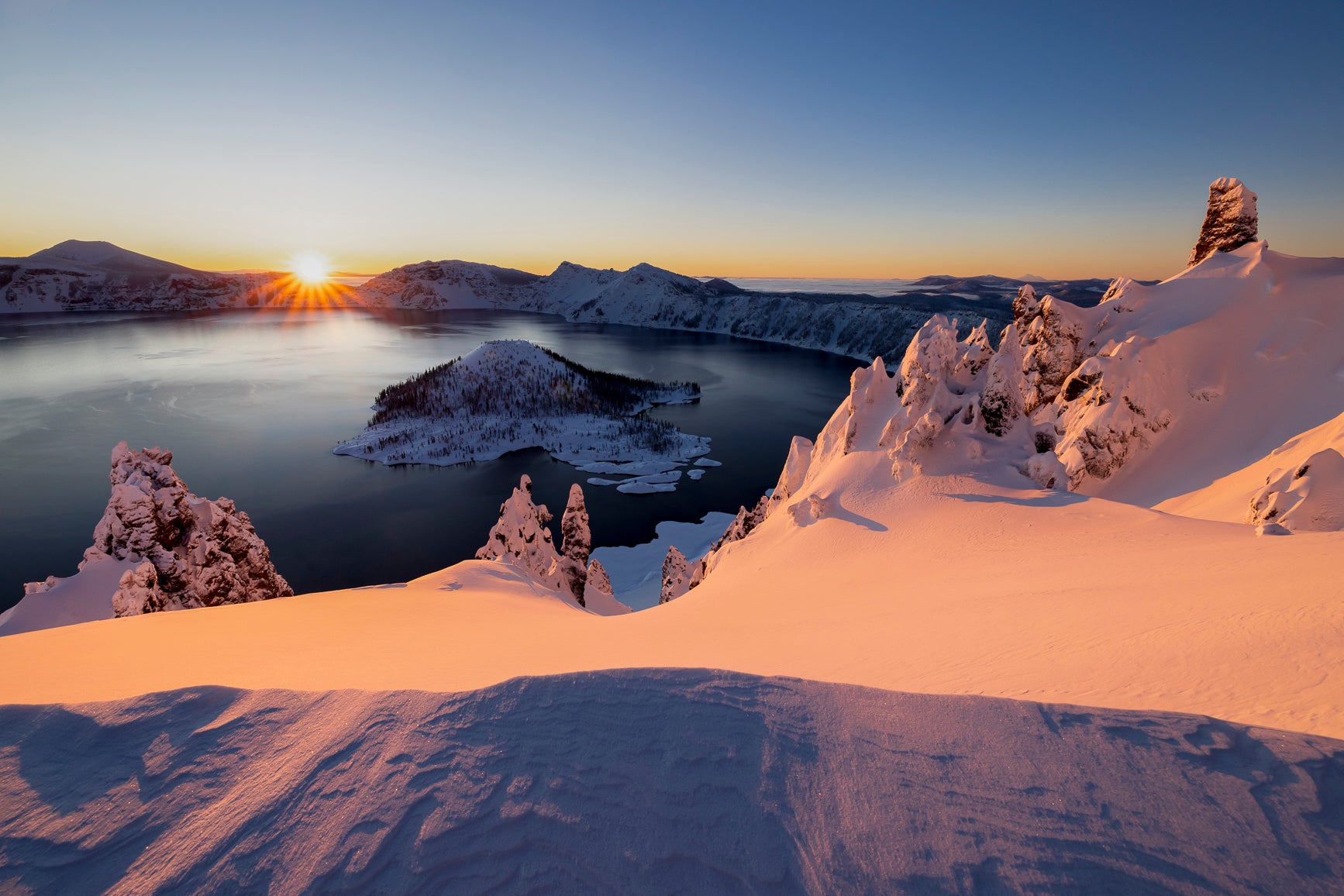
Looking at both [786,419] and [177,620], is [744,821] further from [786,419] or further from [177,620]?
[786,419]

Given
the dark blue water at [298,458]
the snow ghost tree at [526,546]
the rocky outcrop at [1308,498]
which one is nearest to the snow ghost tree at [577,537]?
the snow ghost tree at [526,546]

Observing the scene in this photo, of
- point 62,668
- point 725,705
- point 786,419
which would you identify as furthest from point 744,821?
point 786,419

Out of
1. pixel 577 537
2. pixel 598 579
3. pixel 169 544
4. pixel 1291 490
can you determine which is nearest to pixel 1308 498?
pixel 1291 490

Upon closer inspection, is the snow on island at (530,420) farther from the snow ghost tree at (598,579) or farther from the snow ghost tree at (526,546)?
the snow ghost tree at (526,546)

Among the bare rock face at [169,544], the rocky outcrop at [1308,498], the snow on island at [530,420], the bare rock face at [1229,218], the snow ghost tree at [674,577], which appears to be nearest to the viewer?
the rocky outcrop at [1308,498]

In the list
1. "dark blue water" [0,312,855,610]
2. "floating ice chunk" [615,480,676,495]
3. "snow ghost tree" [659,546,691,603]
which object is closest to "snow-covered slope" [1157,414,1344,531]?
"snow ghost tree" [659,546,691,603]

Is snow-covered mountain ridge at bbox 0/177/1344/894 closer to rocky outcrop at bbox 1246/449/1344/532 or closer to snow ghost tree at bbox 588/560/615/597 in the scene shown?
rocky outcrop at bbox 1246/449/1344/532
